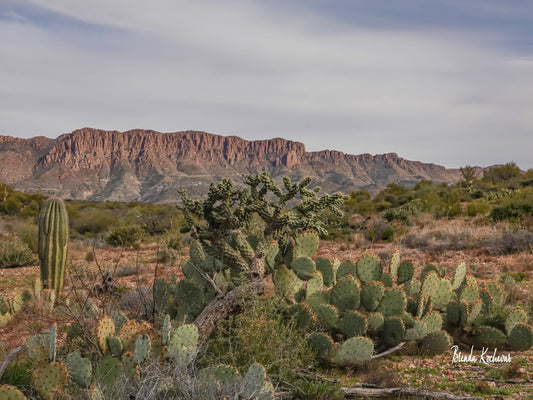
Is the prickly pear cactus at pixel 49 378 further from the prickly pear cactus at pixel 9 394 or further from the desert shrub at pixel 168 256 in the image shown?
the desert shrub at pixel 168 256

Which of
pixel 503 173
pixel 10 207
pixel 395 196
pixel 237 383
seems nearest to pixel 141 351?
pixel 237 383

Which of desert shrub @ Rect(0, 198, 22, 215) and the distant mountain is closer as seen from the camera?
desert shrub @ Rect(0, 198, 22, 215)

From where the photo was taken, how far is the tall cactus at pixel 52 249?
26.1 ft

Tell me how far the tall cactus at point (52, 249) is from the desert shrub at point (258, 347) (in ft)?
16.3

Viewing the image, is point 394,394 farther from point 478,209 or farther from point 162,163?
point 162,163

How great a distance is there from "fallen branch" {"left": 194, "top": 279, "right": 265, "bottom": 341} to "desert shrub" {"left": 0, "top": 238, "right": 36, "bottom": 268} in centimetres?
969

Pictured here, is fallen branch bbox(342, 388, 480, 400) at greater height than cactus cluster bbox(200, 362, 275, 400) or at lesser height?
lesser

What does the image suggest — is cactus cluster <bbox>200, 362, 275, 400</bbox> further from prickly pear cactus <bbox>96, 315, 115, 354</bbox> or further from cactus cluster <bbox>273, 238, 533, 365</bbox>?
cactus cluster <bbox>273, 238, 533, 365</bbox>

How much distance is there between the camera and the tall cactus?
7.96 metres

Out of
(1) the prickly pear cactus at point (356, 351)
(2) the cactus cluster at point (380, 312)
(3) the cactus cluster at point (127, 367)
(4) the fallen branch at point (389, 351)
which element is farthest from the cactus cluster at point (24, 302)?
(4) the fallen branch at point (389, 351)

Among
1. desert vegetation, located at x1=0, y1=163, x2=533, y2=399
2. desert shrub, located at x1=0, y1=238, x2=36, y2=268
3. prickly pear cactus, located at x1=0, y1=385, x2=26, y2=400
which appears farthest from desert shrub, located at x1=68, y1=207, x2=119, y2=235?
prickly pear cactus, located at x1=0, y1=385, x2=26, y2=400

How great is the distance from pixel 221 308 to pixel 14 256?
32.6 ft

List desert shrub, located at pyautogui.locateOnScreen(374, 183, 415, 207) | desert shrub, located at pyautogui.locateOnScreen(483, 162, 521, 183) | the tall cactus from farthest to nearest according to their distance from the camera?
desert shrub, located at pyautogui.locateOnScreen(483, 162, 521, 183) → desert shrub, located at pyautogui.locateOnScreen(374, 183, 415, 207) → the tall cactus

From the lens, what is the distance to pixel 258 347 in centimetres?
411
